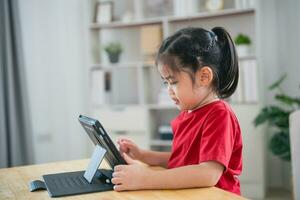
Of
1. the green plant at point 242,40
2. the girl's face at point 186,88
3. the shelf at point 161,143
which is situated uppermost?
the green plant at point 242,40

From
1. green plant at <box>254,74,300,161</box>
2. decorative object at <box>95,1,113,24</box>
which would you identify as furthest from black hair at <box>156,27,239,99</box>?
decorative object at <box>95,1,113,24</box>

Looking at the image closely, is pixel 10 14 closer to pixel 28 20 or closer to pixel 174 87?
pixel 28 20

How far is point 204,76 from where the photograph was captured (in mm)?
1187

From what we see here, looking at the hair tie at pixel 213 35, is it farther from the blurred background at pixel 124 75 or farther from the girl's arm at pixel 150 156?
the blurred background at pixel 124 75

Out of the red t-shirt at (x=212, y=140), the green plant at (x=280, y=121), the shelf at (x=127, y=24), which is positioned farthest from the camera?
the shelf at (x=127, y=24)

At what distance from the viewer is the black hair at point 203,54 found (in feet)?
3.87

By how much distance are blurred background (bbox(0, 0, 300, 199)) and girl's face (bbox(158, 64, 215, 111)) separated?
1696 mm

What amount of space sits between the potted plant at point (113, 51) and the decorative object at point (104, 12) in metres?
0.23

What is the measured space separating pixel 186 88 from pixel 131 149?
1.22 feet

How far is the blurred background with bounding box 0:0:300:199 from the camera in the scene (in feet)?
9.92

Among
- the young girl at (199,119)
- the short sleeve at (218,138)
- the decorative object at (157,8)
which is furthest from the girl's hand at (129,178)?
the decorative object at (157,8)

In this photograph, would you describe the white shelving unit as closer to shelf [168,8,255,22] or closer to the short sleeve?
shelf [168,8,255,22]

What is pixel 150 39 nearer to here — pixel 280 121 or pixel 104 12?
pixel 104 12

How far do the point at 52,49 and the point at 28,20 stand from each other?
0.32 metres
